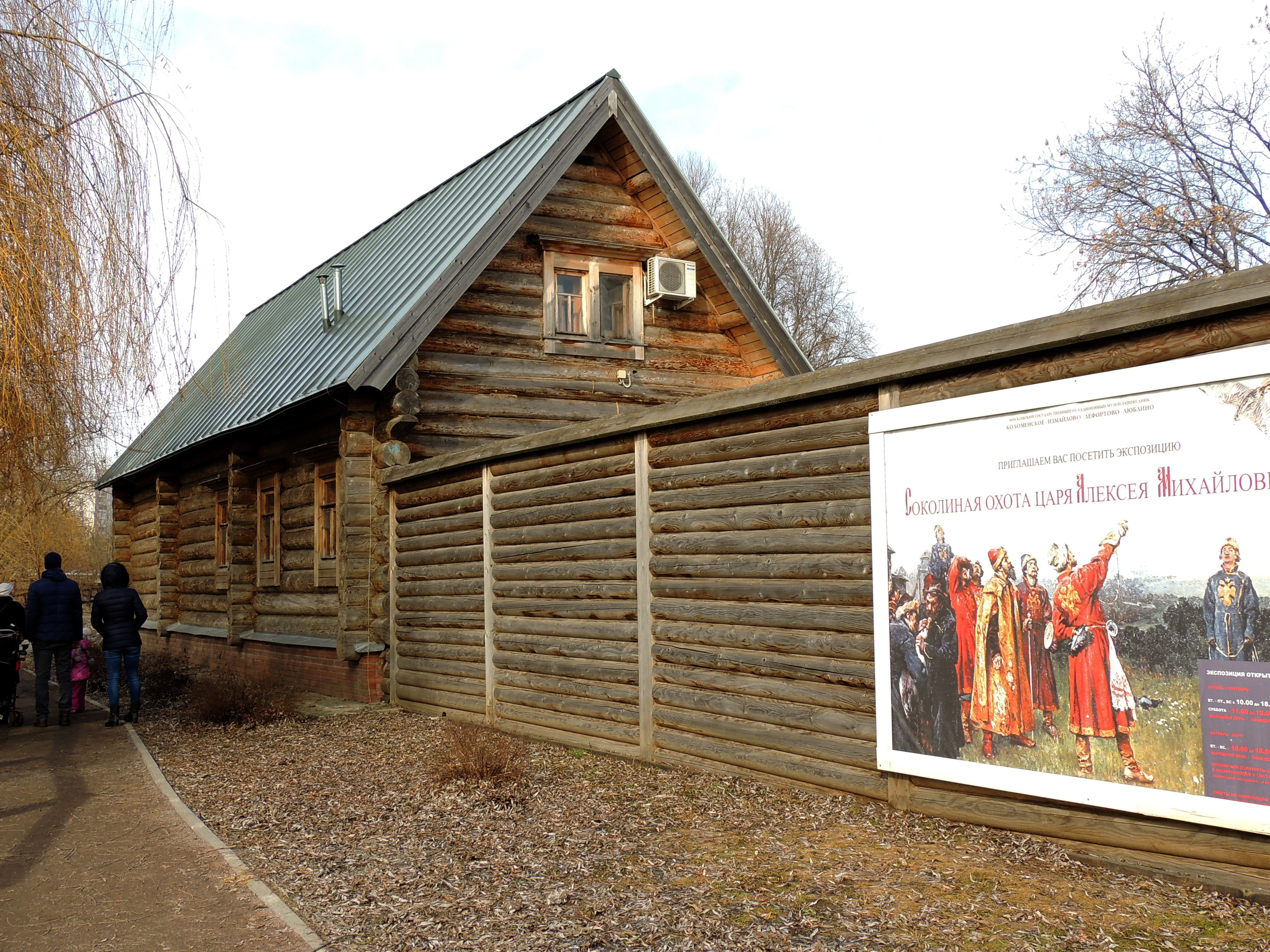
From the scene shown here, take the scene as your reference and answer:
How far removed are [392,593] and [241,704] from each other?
204cm

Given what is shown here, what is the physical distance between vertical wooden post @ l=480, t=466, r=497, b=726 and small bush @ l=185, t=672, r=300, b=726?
294cm

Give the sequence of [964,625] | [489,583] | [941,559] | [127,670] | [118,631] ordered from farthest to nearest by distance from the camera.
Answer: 1. [127,670]
2. [118,631]
3. [489,583]
4. [941,559]
5. [964,625]

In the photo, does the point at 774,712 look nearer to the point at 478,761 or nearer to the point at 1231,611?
the point at 478,761

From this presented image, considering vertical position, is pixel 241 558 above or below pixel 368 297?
below

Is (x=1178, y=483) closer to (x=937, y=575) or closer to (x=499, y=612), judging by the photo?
(x=937, y=575)

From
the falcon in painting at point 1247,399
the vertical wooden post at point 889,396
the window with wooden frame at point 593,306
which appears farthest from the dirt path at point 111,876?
the window with wooden frame at point 593,306

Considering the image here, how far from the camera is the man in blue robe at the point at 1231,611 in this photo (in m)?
4.62

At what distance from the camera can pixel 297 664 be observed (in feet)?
50.1

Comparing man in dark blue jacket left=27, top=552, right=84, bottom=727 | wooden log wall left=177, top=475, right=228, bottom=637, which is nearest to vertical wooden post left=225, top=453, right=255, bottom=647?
wooden log wall left=177, top=475, right=228, bottom=637

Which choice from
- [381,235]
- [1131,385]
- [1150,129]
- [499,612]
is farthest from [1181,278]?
[1131,385]

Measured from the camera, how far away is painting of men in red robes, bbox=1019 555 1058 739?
5.34m

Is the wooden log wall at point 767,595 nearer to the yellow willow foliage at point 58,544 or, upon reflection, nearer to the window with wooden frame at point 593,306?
the window with wooden frame at point 593,306

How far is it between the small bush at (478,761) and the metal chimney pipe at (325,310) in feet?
31.3

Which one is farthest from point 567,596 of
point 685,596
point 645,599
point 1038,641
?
→ point 1038,641
